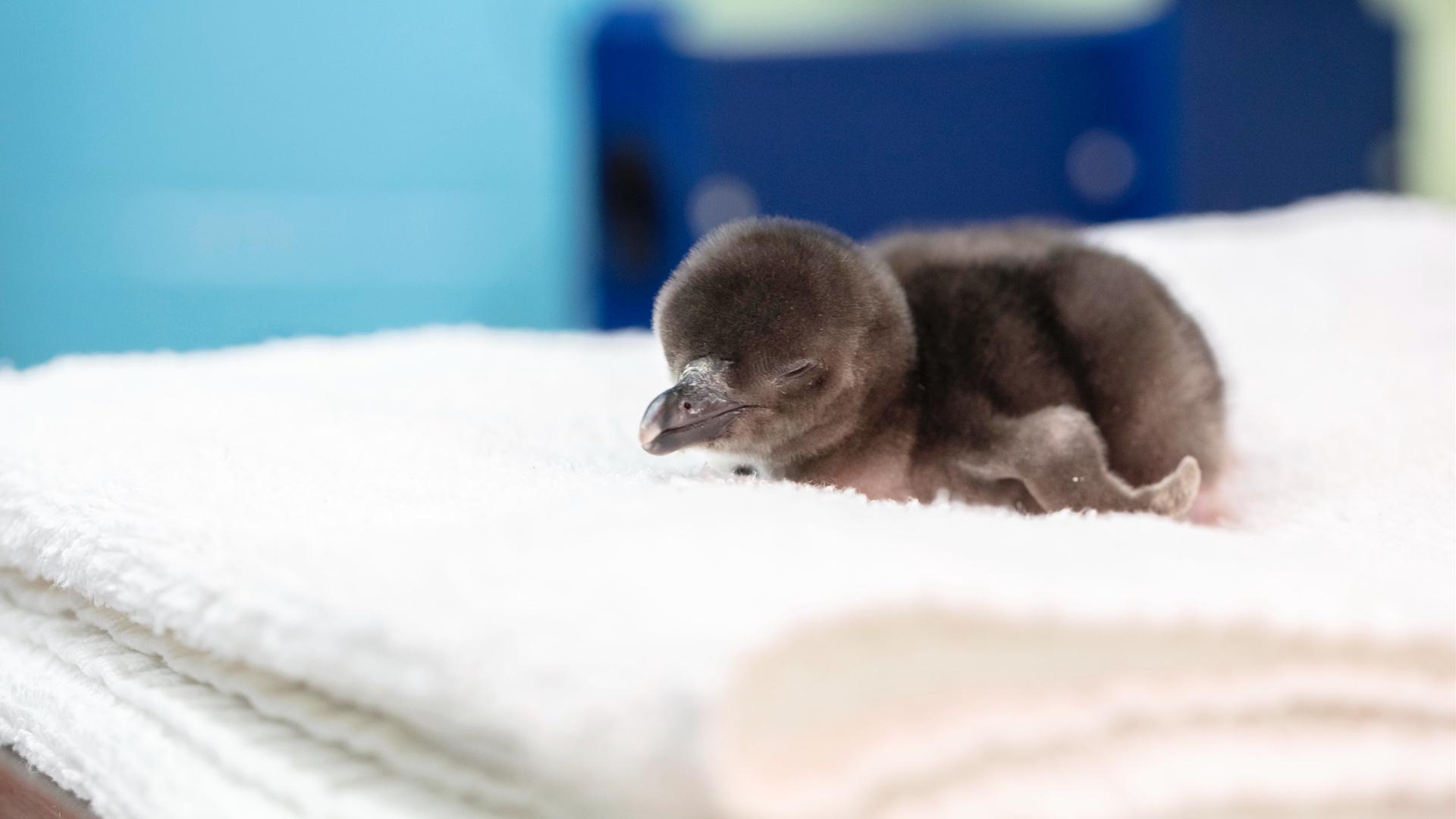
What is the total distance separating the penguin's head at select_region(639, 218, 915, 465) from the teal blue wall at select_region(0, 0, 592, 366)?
2069 mm

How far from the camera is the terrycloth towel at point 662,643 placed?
1.39ft

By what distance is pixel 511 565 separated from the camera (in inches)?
20.2

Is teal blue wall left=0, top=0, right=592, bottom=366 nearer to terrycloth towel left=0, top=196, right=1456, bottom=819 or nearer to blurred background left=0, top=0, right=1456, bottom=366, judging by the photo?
blurred background left=0, top=0, right=1456, bottom=366

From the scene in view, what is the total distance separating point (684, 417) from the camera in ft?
2.63

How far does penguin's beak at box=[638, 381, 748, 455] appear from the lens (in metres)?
0.79

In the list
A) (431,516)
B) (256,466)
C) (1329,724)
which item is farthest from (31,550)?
(1329,724)

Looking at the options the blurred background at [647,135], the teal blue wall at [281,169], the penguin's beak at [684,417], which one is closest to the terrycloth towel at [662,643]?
the penguin's beak at [684,417]

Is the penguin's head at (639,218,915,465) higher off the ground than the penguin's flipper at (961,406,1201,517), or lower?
lower

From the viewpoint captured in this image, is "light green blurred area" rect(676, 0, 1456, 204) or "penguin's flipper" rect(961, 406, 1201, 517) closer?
"penguin's flipper" rect(961, 406, 1201, 517)

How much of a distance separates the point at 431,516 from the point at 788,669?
0.28 meters

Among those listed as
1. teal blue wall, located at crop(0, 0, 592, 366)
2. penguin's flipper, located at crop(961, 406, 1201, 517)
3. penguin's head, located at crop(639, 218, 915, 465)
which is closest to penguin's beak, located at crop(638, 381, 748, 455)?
penguin's head, located at crop(639, 218, 915, 465)

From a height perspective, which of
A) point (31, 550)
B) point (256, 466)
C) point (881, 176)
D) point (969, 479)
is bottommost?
point (31, 550)

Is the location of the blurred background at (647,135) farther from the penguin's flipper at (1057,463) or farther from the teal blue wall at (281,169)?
the penguin's flipper at (1057,463)

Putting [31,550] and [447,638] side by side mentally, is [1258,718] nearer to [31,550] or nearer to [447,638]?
[447,638]
